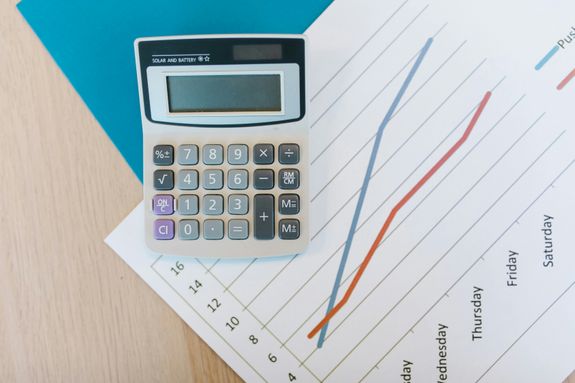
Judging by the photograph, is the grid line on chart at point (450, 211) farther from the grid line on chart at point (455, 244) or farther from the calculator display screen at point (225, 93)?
the calculator display screen at point (225, 93)

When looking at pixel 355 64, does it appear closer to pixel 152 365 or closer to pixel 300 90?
pixel 300 90

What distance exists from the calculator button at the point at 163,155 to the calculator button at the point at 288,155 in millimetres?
73

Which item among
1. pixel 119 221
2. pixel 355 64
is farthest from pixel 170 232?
pixel 355 64

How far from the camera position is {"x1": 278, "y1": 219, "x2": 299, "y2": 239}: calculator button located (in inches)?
12.5

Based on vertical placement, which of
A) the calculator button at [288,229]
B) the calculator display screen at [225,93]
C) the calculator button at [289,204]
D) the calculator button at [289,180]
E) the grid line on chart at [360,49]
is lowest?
the calculator button at [288,229]

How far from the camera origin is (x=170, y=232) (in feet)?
1.05

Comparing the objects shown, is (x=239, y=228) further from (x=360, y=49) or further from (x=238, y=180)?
(x=360, y=49)

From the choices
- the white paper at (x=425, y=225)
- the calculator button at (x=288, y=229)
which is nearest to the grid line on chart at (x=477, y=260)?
the white paper at (x=425, y=225)

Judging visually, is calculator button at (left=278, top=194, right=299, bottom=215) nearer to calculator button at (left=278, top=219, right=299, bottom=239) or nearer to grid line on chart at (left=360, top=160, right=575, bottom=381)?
calculator button at (left=278, top=219, right=299, bottom=239)

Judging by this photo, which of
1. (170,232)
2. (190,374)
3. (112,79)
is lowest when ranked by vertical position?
(190,374)

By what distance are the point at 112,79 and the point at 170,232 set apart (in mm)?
119

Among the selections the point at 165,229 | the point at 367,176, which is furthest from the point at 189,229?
the point at 367,176

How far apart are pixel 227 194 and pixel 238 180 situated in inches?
0.5

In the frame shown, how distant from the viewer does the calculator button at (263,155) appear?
0.32 meters
